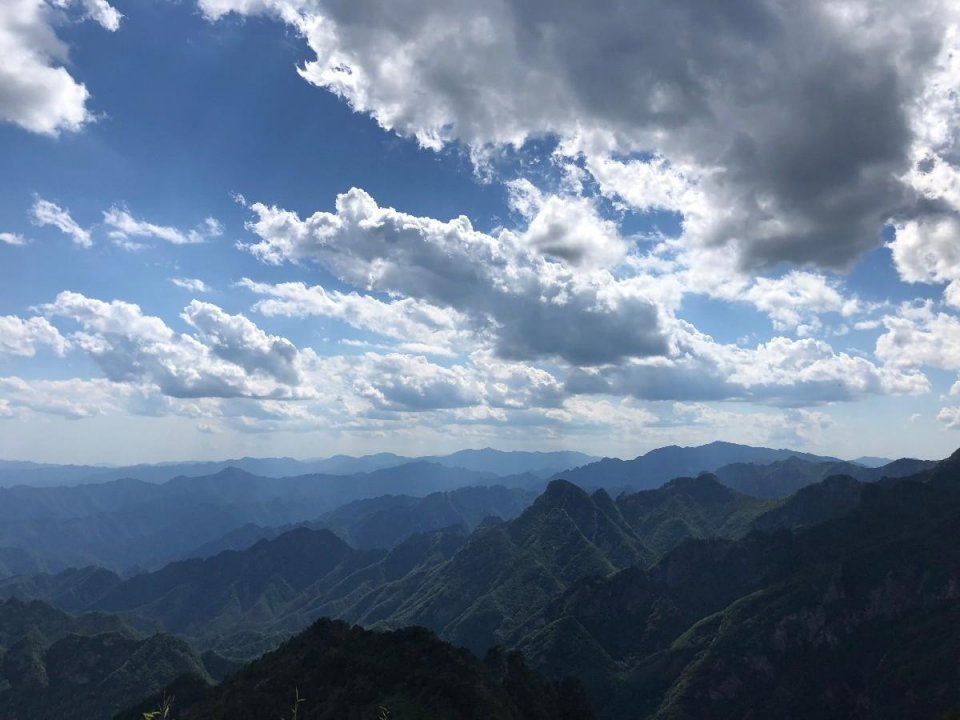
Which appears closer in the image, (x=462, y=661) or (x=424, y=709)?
(x=424, y=709)

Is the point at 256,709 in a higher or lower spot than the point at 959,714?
lower

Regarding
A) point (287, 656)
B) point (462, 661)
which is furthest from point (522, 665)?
point (287, 656)

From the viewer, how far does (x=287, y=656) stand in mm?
194875

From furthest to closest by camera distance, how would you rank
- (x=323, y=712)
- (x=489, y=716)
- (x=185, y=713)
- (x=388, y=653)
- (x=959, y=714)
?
(x=185, y=713), (x=388, y=653), (x=323, y=712), (x=489, y=716), (x=959, y=714)

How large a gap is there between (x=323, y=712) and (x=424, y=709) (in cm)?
2973

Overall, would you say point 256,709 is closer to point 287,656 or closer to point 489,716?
point 287,656

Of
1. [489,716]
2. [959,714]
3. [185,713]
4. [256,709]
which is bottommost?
[185,713]

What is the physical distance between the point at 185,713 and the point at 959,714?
198566 mm

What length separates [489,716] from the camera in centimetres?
14350

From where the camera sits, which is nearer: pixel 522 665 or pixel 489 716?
pixel 489 716

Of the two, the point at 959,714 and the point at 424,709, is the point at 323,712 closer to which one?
the point at 424,709

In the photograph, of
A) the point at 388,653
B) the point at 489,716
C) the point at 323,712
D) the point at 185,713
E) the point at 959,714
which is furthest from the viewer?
the point at 185,713

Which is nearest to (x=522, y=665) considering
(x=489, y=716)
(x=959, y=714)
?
(x=489, y=716)

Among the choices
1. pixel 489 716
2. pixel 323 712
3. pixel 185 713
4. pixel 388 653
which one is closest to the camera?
pixel 489 716
